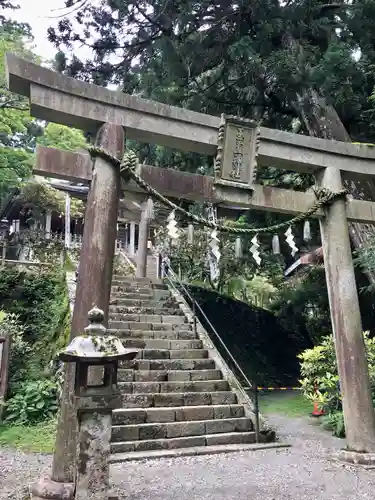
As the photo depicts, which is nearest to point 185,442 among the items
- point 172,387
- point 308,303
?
point 172,387

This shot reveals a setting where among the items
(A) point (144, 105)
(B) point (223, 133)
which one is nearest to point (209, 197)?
(B) point (223, 133)

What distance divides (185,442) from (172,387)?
3.99 feet

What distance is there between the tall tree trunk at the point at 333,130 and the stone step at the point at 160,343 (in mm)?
3854

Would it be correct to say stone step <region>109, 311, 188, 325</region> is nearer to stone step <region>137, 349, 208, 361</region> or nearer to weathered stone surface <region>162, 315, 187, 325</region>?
weathered stone surface <region>162, 315, 187, 325</region>

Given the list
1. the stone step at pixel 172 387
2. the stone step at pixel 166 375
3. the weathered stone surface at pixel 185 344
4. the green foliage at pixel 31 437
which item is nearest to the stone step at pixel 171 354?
the weathered stone surface at pixel 185 344

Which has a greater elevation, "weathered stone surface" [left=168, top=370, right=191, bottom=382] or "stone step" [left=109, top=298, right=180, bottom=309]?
"stone step" [left=109, top=298, right=180, bottom=309]

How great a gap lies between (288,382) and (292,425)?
480 cm

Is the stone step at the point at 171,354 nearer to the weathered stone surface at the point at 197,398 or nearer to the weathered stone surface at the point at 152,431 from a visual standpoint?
the weathered stone surface at the point at 197,398

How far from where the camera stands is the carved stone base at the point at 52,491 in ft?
13.1

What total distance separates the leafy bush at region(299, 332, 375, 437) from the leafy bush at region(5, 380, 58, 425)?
5047mm

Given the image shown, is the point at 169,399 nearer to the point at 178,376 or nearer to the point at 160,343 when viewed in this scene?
the point at 178,376

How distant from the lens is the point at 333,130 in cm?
870

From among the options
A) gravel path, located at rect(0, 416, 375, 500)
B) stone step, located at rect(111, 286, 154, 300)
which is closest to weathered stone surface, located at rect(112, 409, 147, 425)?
gravel path, located at rect(0, 416, 375, 500)

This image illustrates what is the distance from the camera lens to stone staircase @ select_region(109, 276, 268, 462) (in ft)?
20.6
